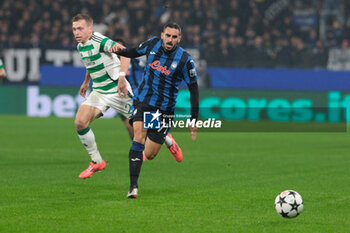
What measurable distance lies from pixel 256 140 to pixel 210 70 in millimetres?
6311

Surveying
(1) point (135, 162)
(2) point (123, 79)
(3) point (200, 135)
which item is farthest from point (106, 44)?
(3) point (200, 135)

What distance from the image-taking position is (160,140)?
842cm

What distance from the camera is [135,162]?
7598 millimetres

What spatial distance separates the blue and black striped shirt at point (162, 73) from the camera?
7.81m

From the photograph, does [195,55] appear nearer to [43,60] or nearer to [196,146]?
[43,60]

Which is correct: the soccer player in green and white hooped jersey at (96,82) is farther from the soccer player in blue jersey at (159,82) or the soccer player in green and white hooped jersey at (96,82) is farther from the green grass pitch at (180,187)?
the soccer player in blue jersey at (159,82)

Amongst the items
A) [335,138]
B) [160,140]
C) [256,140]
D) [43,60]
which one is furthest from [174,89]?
[43,60]

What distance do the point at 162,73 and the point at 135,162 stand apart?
3.62 feet

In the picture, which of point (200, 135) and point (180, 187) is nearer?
point (180, 187)

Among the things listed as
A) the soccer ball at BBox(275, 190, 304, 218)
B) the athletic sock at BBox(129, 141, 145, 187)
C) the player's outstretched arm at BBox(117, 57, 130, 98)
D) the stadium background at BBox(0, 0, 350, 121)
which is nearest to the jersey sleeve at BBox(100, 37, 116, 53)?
the player's outstretched arm at BBox(117, 57, 130, 98)

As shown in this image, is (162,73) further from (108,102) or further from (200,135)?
(200,135)

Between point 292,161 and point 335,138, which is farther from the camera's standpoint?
point 335,138

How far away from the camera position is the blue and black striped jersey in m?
7.81

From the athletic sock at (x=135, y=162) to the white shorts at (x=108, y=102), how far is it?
1983 mm
